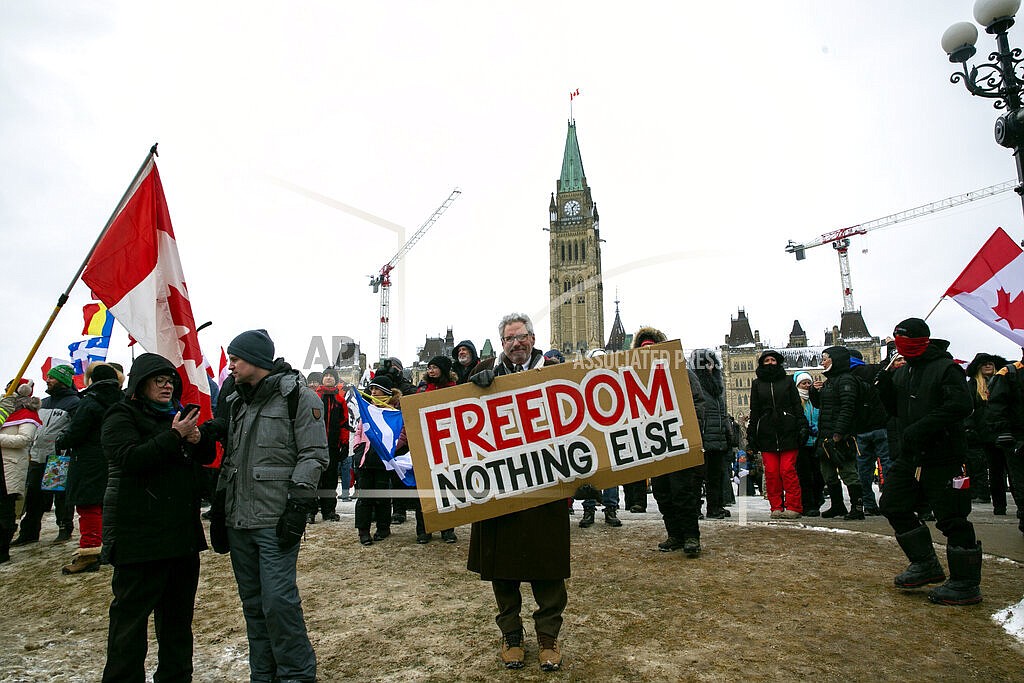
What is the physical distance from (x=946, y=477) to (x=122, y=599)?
578cm

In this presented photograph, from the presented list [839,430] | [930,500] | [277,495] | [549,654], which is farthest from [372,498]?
[839,430]

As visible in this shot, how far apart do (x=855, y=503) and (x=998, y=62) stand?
5.59 m

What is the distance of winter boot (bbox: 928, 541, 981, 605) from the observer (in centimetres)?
432

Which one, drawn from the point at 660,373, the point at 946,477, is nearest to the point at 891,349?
the point at 946,477

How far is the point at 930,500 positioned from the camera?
4527mm

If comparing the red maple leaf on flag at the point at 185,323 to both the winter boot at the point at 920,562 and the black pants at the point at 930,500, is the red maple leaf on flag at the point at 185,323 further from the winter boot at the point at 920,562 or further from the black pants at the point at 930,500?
the winter boot at the point at 920,562

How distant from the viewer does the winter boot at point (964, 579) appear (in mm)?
4320

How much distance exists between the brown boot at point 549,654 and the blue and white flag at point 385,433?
3.88 metres

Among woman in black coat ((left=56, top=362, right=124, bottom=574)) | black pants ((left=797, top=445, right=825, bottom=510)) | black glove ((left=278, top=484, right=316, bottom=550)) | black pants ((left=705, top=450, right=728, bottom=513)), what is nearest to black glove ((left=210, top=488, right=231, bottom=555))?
black glove ((left=278, top=484, right=316, bottom=550))

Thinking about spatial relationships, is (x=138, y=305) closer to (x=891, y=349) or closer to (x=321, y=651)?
(x=321, y=651)

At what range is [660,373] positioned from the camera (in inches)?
174

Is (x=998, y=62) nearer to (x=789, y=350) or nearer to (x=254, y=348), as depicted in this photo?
(x=254, y=348)

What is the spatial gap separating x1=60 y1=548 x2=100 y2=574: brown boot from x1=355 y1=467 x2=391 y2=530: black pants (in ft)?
9.39

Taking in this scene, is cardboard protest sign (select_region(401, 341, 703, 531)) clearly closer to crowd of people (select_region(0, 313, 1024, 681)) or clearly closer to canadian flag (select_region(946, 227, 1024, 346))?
crowd of people (select_region(0, 313, 1024, 681))
